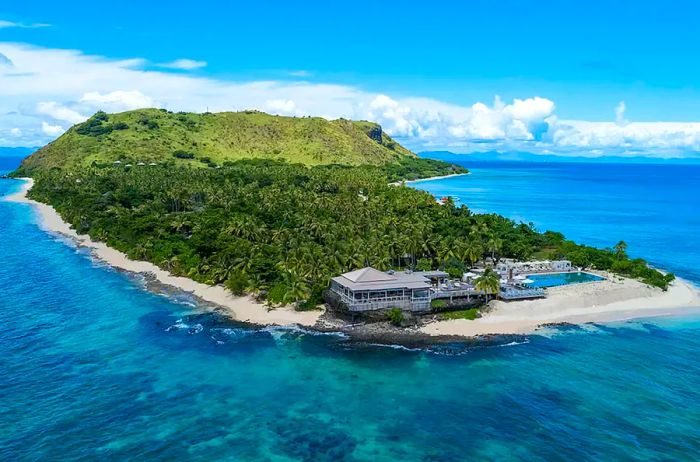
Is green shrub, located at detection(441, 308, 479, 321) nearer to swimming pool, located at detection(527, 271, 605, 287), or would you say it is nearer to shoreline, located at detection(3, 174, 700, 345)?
shoreline, located at detection(3, 174, 700, 345)

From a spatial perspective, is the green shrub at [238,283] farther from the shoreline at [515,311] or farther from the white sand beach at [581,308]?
the white sand beach at [581,308]

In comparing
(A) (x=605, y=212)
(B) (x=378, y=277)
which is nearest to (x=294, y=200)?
(B) (x=378, y=277)

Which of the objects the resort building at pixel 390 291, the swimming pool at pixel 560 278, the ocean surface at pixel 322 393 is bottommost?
the ocean surface at pixel 322 393

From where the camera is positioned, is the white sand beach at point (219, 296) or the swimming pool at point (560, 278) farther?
the swimming pool at point (560, 278)

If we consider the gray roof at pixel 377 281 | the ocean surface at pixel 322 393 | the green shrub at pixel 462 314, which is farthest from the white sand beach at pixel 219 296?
the green shrub at pixel 462 314

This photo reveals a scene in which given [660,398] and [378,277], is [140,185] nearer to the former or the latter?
[378,277]

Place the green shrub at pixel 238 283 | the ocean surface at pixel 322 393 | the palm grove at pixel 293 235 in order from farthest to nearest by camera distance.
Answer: the palm grove at pixel 293 235 < the green shrub at pixel 238 283 < the ocean surface at pixel 322 393

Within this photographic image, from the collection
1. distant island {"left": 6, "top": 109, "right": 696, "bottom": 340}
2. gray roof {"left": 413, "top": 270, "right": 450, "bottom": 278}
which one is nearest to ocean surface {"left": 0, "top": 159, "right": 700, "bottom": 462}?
distant island {"left": 6, "top": 109, "right": 696, "bottom": 340}
